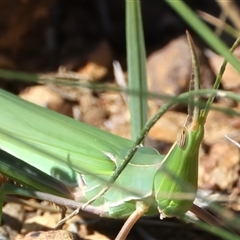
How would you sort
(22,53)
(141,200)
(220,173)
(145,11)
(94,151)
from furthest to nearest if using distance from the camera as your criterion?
(145,11) → (22,53) → (220,173) → (94,151) → (141,200)

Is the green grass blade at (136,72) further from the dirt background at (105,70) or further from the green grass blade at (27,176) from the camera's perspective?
the green grass blade at (27,176)

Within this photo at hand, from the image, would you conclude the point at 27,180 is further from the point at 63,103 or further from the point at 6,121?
the point at 63,103

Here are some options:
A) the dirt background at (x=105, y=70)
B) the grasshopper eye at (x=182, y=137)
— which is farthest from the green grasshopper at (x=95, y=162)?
the dirt background at (x=105, y=70)

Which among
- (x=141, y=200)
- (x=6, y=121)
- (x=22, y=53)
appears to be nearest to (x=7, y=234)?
(x=6, y=121)

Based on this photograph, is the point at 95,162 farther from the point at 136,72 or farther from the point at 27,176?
the point at 136,72

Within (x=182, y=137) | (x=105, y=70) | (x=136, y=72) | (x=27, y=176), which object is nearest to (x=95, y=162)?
(x=27, y=176)

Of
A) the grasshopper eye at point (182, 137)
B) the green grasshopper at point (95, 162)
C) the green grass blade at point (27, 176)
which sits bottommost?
the green grass blade at point (27, 176)

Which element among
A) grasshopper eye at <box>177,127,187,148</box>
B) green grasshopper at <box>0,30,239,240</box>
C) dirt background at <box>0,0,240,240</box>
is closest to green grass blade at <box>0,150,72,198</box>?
green grasshopper at <box>0,30,239,240</box>

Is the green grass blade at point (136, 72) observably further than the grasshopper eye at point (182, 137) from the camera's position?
Yes
